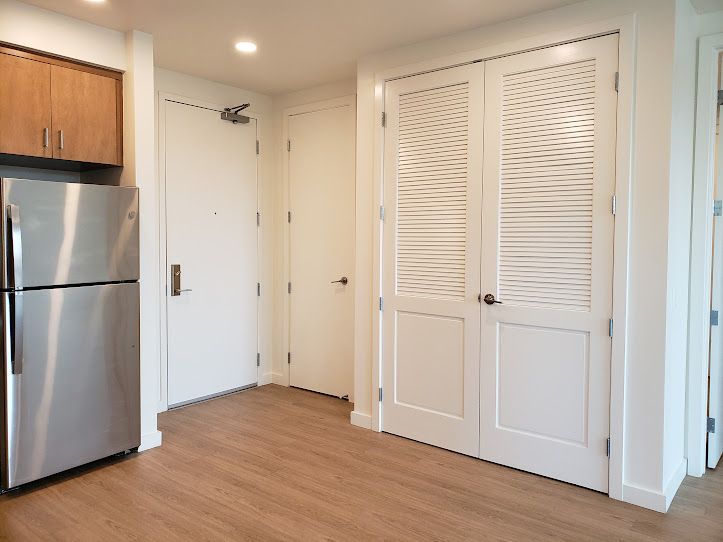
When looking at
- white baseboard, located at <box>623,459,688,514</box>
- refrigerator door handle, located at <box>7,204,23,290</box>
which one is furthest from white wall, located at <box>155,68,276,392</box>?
white baseboard, located at <box>623,459,688,514</box>

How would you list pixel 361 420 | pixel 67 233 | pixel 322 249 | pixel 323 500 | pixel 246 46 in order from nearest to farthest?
pixel 323 500, pixel 67 233, pixel 246 46, pixel 361 420, pixel 322 249

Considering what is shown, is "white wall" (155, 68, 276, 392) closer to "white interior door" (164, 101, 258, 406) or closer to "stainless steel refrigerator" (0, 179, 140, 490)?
"white interior door" (164, 101, 258, 406)

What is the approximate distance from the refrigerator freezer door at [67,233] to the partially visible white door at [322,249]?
1750mm

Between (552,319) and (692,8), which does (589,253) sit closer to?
(552,319)

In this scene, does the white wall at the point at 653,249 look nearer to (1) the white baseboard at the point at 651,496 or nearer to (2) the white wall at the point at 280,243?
(1) the white baseboard at the point at 651,496

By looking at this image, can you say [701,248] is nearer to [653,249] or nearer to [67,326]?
[653,249]

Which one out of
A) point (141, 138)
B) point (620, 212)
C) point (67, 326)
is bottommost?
point (67, 326)

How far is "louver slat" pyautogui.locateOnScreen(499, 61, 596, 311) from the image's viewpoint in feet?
9.61

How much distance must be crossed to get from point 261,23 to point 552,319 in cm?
250

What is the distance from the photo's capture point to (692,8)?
295cm

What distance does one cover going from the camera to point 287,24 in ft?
10.7

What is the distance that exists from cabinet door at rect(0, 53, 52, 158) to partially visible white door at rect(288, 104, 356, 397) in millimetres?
2144

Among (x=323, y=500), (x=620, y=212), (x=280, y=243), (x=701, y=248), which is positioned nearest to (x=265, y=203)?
(x=280, y=243)

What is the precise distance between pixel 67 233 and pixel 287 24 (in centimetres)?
180
